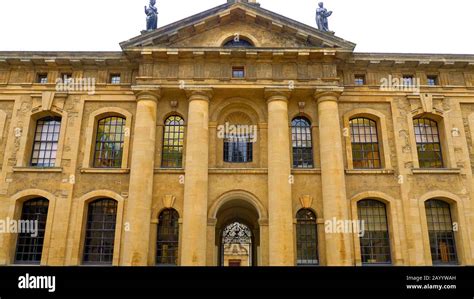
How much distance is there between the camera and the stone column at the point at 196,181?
683 inches

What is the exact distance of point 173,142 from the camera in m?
20.3

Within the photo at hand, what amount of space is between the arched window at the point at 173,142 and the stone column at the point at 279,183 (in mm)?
4819

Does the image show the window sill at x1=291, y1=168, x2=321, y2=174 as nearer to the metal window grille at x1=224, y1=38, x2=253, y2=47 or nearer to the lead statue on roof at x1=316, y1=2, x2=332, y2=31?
the metal window grille at x1=224, y1=38, x2=253, y2=47

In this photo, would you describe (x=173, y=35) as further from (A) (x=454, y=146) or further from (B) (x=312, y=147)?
(A) (x=454, y=146)

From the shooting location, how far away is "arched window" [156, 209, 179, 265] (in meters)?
18.4

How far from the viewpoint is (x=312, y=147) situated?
20.1m

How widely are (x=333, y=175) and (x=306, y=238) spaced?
11.2 ft

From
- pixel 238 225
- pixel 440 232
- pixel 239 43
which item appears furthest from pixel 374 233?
pixel 239 43

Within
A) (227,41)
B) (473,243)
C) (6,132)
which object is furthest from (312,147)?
(6,132)
